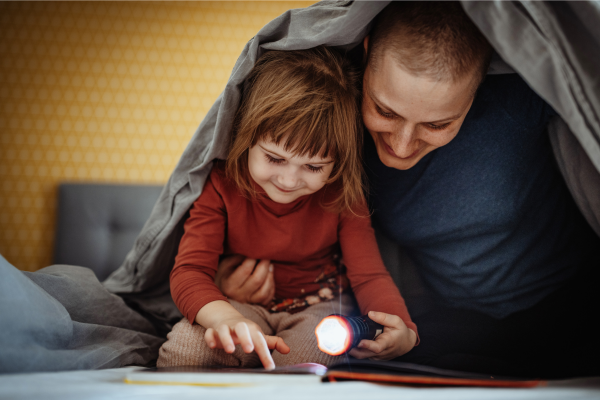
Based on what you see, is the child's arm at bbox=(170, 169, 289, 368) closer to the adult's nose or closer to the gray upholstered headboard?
the adult's nose

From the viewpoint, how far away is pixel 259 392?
0.37 m

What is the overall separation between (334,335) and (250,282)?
315 millimetres

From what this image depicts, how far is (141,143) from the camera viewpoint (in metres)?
1.86

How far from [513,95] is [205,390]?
2.42 feet

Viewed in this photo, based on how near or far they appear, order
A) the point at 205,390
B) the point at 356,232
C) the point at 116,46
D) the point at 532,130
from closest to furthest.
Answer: the point at 205,390 → the point at 532,130 → the point at 356,232 → the point at 116,46

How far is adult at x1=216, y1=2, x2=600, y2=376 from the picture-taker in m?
0.71

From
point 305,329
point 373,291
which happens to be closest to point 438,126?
point 373,291

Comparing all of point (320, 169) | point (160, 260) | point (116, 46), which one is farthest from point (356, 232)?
point (116, 46)

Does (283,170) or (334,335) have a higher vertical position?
A: (283,170)

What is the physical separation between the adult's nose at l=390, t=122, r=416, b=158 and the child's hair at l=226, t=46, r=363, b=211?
0.09 metres

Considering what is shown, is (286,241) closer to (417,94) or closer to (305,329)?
(305,329)

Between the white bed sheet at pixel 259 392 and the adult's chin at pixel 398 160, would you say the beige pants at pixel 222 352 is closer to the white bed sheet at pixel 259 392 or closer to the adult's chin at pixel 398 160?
the white bed sheet at pixel 259 392

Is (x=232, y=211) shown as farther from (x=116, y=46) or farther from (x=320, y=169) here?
(x=116, y=46)

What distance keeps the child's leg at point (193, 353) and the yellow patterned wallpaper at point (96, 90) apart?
4.42ft
